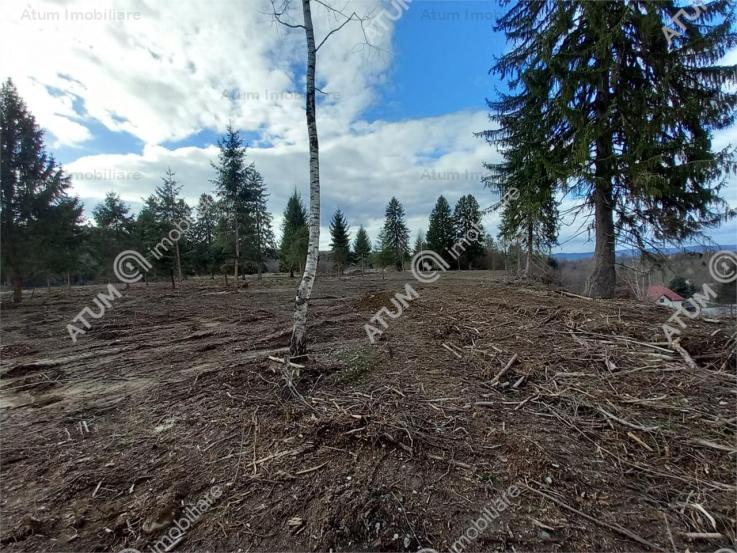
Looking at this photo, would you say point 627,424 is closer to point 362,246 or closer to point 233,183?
point 233,183

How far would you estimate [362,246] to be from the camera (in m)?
43.0

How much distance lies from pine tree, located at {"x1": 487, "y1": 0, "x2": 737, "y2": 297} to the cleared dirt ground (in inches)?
Result: 203

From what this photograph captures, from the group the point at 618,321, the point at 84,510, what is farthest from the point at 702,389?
the point at 84,510

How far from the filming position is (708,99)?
8266 millimetres

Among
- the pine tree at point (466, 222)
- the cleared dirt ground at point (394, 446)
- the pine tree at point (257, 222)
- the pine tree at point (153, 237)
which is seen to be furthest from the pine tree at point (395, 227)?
the cleared dirt ground at point (394, 446)

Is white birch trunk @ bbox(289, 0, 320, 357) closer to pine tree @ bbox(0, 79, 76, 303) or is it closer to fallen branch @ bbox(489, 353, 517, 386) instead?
fallen branch @ bbox(489, 353, 517, 386)

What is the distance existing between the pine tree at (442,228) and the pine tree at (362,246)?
891 cm

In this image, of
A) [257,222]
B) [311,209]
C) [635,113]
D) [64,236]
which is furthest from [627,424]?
[257,222]

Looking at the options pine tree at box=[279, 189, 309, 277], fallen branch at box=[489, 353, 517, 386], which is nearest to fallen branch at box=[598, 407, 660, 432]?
fallen branch at box=[489, 353, 517, 386]

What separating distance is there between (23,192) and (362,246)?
32.7 metres

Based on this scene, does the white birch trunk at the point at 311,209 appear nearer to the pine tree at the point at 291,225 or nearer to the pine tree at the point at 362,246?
the pine tree at the point at 291,225

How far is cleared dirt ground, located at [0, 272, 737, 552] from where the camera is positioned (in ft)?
6.81

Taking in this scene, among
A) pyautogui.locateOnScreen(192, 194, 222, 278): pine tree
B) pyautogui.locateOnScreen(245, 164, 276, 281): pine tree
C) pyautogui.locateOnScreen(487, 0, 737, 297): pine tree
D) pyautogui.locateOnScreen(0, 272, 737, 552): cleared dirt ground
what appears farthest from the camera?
pyautogui.locateOnScreen(192, 194, 222, 278): pine tree

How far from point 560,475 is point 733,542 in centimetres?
92
